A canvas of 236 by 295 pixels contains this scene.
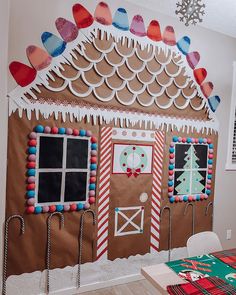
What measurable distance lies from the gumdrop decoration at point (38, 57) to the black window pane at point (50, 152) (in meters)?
0.58

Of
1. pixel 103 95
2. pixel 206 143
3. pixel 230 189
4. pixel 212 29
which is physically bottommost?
pixel 230 189

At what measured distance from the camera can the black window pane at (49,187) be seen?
2.08 m

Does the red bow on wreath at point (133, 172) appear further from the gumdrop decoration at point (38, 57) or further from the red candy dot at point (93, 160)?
the gumdrop decoration at point (38, 57)

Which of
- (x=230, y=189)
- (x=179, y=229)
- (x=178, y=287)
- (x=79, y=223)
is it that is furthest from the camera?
(x=230, y=189)

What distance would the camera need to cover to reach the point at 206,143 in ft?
9.32

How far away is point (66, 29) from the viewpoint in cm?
212

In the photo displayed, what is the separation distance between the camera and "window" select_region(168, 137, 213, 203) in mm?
2668

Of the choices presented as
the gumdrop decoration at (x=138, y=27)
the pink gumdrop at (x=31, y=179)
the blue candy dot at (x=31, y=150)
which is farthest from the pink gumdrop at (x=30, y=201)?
the gumdrop decoration at (x=138, y=27)

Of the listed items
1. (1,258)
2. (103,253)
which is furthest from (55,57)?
(103,253)

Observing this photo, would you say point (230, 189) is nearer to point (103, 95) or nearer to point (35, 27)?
point (103, 95)

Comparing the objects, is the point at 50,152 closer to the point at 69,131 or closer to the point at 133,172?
the point at 69,131

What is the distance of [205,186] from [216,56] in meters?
1.48

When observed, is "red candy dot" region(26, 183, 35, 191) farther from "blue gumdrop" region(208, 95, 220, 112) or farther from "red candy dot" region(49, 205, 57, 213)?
"blue gumdrop" region(208, 95, 220, 112)

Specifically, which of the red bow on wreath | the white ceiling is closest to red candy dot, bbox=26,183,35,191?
the red bow on wreath
